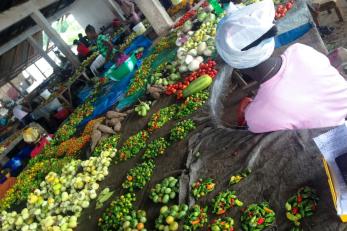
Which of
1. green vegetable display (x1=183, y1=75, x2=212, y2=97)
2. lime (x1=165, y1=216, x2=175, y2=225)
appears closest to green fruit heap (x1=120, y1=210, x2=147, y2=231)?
lime (x1=165, y1=216, x2=175, y2=225)

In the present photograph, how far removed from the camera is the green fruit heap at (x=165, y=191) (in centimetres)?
425

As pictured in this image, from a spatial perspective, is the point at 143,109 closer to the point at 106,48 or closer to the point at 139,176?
the point at 139,176

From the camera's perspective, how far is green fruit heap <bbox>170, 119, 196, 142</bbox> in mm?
5299

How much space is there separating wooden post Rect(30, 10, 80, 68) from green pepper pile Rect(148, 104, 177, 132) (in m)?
10.3

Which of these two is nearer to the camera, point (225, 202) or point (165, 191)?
point (225, 202)

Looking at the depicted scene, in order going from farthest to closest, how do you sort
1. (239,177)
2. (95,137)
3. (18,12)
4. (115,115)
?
(18,12), (115,115), (95,137), (239,177)

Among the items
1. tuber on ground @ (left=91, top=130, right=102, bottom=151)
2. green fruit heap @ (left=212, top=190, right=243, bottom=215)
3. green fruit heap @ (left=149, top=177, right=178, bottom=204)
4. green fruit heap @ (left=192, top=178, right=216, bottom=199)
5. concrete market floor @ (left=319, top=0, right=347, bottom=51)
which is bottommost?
concrete market floor @ (left=319, top=0, right=347, bottom=51)

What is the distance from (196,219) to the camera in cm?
367

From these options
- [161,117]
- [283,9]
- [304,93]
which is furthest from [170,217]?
[283,9]

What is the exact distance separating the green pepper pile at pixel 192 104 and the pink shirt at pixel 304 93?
2.58m

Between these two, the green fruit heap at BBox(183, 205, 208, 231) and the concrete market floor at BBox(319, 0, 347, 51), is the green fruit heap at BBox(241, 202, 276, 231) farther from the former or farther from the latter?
the concrete market floor at BBox(319, 0, 347, 51)

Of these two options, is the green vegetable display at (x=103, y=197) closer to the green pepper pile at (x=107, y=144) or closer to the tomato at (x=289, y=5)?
the green pepper pile at (x=107, y=144)

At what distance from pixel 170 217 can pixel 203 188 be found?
514mm

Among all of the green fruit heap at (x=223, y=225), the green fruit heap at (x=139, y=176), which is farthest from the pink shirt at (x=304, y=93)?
the green fruit heap at (x=139, y=176)
